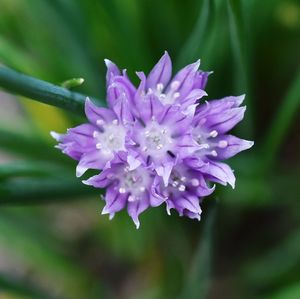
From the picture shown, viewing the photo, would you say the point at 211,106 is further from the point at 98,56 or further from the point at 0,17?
the point at 0,17

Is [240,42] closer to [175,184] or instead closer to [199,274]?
[175,184]

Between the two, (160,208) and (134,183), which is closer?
(134,183)

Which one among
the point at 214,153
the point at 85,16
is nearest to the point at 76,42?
the point at 85,16

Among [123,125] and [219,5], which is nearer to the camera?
[123,125]

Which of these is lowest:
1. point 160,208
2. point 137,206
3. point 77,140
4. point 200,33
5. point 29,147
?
point 160,208

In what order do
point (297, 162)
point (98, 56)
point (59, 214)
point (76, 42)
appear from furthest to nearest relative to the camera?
point (59, 214)
point (297, 162)
point (98, 56)
point (76, 42)

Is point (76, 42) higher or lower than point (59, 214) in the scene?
higher

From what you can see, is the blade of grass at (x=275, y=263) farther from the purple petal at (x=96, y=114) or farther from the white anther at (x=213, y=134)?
the purple petal at (x=96, y=114)

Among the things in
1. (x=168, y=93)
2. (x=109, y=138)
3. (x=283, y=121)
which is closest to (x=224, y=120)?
(x=168, y=93)
